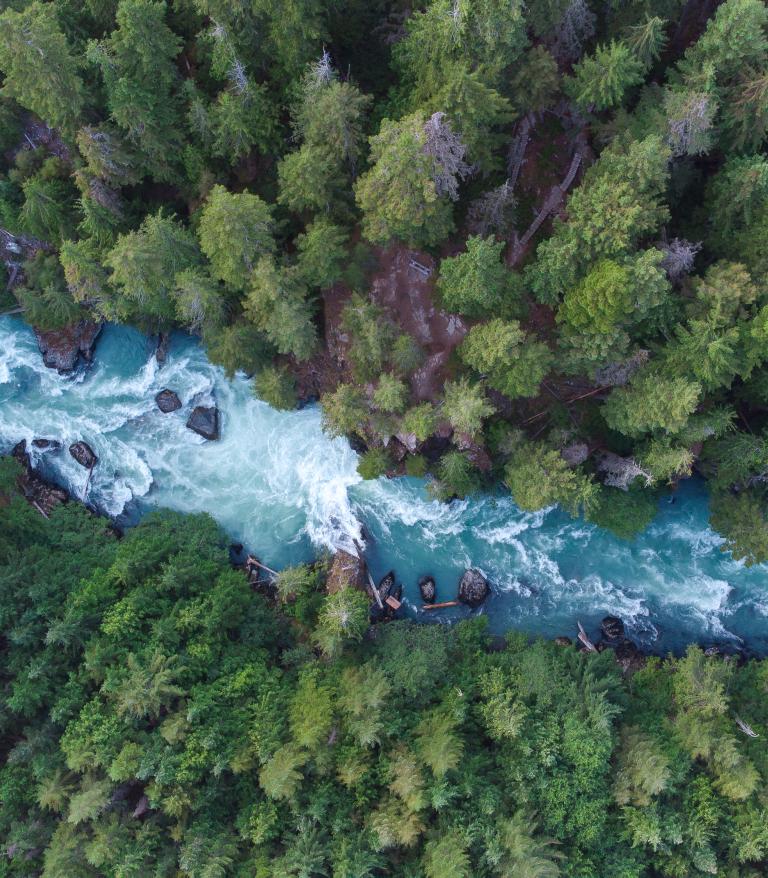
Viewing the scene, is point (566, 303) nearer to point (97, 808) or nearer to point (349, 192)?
point (349, 192)

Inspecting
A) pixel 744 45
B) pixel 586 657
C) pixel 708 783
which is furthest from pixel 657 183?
pixel 708 783

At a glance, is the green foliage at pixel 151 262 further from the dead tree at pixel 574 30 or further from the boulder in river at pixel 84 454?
the dead tree at pixel 574 30

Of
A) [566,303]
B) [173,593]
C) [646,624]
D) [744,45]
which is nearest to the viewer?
[744,45]

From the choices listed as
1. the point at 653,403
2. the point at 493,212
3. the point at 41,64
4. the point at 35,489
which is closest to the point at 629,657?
the point at 653,403

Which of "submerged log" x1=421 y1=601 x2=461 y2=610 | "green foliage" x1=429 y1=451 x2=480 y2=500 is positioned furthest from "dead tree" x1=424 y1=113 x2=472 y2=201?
"submerged log" x1=421 y1=601 x2=461 y2=610

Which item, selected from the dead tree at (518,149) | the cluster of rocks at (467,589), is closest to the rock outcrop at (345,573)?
the cluster of rocks at (467,589)
